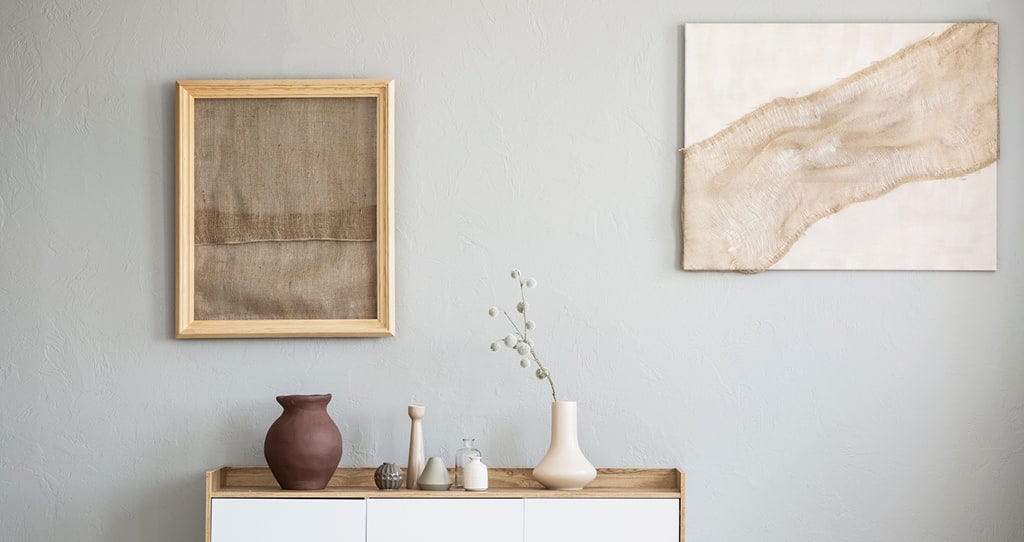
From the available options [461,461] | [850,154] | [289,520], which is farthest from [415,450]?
[850,154]

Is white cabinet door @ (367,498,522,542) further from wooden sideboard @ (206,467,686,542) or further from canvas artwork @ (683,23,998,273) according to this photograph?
canvas artwork @ (683,23,998,273)

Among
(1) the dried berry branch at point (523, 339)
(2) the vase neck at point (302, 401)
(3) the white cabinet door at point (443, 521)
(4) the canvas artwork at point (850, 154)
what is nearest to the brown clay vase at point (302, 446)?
(2) the vase neck at point (302, 401)

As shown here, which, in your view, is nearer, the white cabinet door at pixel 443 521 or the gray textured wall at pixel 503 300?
the white cabinet door at pixel 443 521

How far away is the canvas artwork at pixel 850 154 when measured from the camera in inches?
104

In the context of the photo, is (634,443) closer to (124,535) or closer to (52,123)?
(124,535)

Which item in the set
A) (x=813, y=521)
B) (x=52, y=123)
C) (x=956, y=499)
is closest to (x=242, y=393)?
(x=52, y=123)

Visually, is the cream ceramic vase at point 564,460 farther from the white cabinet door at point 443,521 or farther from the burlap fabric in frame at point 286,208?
the burlap fabric in frame at point 286,208

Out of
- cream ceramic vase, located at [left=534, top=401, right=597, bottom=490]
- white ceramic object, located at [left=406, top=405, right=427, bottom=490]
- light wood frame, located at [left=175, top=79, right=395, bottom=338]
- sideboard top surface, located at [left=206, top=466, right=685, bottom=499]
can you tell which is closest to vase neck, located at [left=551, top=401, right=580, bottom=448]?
cream ceramic vase, located at [left=534, top=401, right=597, bottom=490]

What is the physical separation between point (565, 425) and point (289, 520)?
0.69 m

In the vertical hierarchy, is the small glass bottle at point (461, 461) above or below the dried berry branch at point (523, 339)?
below

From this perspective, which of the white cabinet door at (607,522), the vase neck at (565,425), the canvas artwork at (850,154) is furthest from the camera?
the canvas artwork at (850,154)

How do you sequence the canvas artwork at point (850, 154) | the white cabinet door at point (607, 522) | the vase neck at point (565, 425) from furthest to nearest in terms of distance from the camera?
the canvas artwork at point (850, 154), the vase neck at point (565, 425), the white cabinet door at point (607, 522)

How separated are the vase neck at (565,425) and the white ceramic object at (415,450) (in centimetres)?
33

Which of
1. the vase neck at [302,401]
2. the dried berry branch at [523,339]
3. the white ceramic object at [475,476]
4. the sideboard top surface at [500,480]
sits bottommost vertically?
the sideboard top surface at [500,480]
